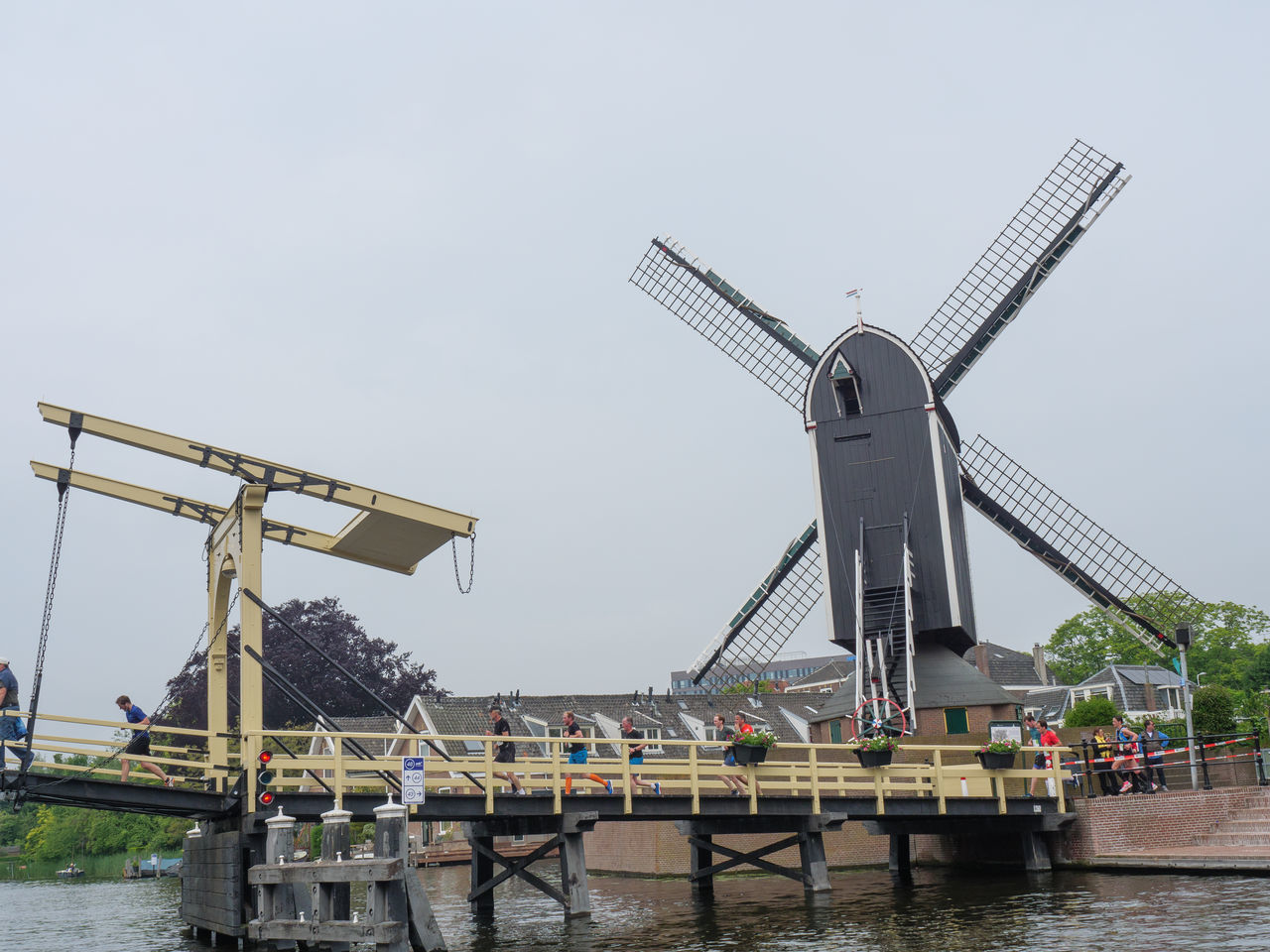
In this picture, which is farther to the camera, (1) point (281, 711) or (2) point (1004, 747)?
(1) point (281, 711)

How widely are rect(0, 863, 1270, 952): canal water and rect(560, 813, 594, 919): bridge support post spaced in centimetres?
27

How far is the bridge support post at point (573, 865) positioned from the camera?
20.1 m

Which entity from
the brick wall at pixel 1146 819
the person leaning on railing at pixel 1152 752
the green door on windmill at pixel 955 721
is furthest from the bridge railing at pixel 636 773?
the green door on windmill at pixel 955 721

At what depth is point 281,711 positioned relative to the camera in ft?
207

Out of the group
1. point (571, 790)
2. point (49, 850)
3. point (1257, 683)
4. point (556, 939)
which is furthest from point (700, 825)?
point (49, 850)

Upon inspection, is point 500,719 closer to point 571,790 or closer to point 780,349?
point 571,790

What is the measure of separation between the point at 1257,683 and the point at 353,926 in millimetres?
73037

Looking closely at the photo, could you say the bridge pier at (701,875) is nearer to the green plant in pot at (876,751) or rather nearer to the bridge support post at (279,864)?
the green plant in pot at (876,751)

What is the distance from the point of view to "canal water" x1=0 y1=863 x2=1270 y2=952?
49.8 feet

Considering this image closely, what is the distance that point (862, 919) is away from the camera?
18797 millimetres

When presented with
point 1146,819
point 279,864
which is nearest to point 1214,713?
point 1146,819

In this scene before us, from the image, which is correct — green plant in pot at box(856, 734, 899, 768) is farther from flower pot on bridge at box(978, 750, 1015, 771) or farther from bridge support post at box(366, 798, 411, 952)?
bridge support post at box(366, 798, 411, 952)

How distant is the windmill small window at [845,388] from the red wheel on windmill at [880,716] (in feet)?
25.6

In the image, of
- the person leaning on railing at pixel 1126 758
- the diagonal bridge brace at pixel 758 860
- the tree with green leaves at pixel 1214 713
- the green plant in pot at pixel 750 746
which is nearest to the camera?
the green plant in pot at pixel 750 746
